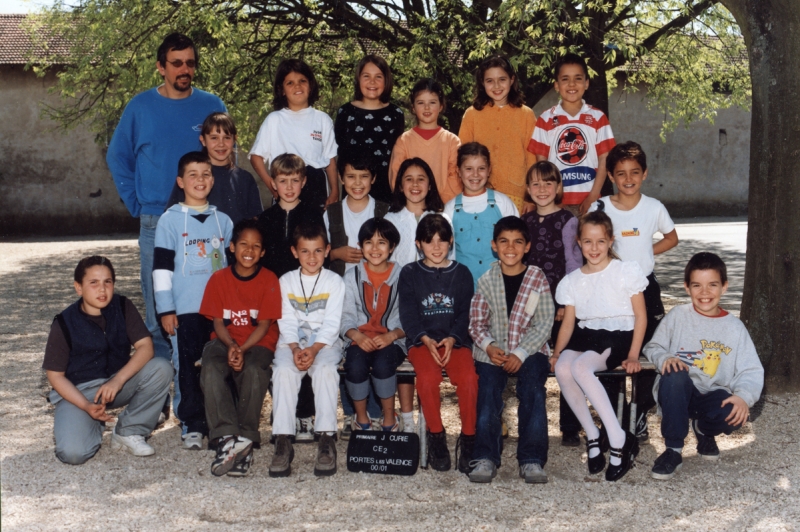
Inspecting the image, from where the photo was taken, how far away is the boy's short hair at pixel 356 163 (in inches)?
211

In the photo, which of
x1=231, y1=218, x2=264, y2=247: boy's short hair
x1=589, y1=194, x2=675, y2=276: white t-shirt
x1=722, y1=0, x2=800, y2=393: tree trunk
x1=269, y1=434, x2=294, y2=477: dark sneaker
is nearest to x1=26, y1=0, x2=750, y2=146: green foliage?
x1=722, y1=0, x2=800, y2=393: tree trunk

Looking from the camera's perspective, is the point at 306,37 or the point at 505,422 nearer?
the point at 505,422

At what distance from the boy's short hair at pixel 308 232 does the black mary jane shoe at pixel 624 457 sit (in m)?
2.02

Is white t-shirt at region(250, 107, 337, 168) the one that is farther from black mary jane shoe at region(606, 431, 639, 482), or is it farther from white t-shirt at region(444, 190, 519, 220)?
black mary jane shoe at region(606, 431, 639, 482)

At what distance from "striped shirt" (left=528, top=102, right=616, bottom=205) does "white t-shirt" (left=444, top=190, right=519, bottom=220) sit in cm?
54

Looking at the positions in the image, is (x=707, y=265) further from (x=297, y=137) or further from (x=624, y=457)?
(x=297, y=137)

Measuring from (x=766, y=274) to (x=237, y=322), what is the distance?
3.54m

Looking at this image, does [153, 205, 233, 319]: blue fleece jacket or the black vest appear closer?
the black vest

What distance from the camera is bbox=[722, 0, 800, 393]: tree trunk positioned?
18.0 feet

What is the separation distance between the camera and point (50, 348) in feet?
15.2

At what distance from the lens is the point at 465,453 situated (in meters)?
4.43

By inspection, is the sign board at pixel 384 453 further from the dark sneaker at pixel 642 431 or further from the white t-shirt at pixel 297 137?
the white t-shirt at pixel 297 137

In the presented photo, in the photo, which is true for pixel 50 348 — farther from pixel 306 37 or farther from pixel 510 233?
pixel 306 37

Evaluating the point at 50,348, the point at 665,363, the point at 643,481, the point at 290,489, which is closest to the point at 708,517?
the point at 643,481
